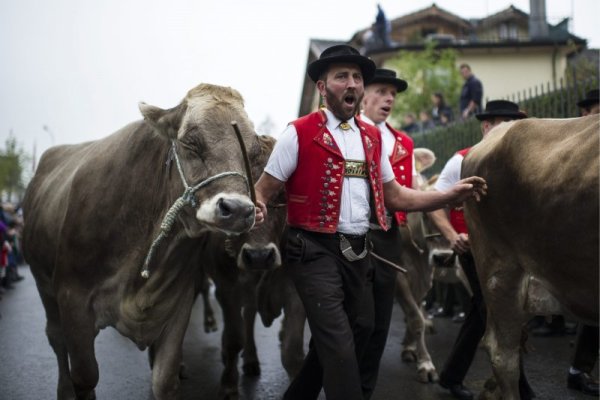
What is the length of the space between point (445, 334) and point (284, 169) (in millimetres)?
5445

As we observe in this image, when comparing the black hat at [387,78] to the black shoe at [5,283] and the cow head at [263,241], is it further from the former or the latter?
the black shoe at [5,283]

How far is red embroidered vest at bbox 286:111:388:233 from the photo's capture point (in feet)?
12.5

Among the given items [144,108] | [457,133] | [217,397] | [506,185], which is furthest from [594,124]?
[457,133]

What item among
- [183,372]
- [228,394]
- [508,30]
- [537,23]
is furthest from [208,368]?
[508,30]

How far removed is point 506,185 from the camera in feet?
13.7

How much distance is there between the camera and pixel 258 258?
4.69m

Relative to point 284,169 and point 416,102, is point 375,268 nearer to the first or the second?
point 284,169

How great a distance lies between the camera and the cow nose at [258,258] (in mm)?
4688

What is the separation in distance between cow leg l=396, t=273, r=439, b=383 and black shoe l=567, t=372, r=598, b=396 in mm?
1097

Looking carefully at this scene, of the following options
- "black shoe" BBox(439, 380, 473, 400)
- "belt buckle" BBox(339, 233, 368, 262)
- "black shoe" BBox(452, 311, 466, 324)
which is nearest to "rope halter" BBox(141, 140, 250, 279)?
"belt buckle" BBox(339, 233, 368, 262)

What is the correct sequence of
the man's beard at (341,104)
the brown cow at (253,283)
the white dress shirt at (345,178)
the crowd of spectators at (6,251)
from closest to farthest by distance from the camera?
the white dress shirt at (345,178)
the man's beard at (341,104)
the brown cow at (253,283)
the crowd of spectators at (6,251)

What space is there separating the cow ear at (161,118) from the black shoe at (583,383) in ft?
12.4

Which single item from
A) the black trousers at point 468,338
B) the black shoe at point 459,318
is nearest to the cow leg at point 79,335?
the black trousers at point 468,338

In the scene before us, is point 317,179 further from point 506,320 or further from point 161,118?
point 506,320
